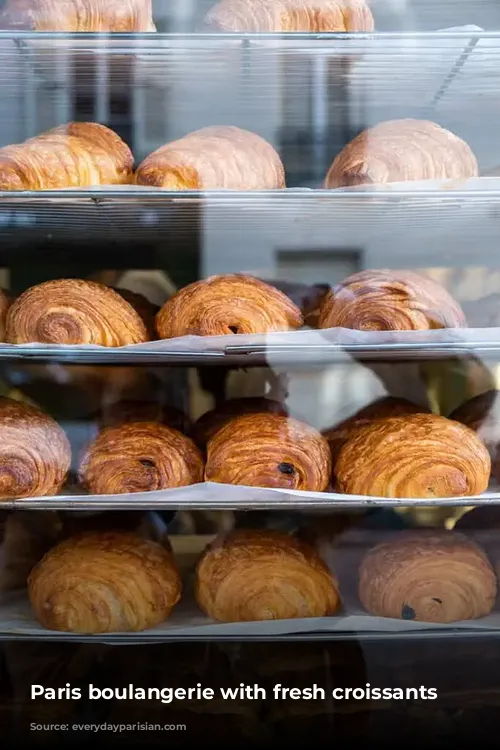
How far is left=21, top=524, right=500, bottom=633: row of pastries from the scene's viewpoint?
1506mm

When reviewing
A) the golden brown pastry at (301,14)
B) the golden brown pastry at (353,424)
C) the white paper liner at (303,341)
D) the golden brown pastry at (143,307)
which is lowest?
the golden brown pastry at (353,424)

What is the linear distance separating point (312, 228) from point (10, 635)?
107cm

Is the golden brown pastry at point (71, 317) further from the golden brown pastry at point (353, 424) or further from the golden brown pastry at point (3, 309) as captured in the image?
the golden brown pastry at point (353, 424)

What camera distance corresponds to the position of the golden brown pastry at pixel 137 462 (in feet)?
4.91

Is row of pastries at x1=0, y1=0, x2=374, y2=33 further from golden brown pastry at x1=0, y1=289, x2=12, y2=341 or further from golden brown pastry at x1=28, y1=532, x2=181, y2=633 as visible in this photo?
golden brown pastry at x1=28, y1=532, x2=181, y2=633

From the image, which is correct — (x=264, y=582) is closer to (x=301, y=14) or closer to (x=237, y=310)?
(x=237, y=310)

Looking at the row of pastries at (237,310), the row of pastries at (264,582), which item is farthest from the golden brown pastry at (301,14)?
the row of pastries at (264,582)

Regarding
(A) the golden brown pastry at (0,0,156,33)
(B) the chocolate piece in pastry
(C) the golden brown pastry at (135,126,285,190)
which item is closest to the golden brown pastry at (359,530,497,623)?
(B) the chocolate piece in pastry

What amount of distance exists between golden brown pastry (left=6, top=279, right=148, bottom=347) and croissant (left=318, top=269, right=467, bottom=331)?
0.46 meters

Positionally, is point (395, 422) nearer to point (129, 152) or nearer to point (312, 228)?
point (312, 228)

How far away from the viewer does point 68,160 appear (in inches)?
59.4

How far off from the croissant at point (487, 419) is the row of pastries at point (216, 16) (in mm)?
845

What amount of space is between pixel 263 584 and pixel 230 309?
23.2 inches

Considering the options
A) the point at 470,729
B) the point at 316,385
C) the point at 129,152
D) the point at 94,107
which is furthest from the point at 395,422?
the point at 94,107
